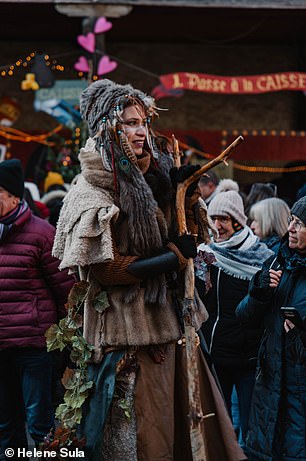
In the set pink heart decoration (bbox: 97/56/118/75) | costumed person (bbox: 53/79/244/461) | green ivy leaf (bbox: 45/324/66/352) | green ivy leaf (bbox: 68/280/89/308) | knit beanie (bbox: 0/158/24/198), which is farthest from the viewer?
pink heart decoration (bbox: 97/56/118/75)

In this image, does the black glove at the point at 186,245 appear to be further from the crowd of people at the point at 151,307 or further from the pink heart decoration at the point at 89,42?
the pink heart decoration at the point at 89,42

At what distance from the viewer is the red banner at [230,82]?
434 inches

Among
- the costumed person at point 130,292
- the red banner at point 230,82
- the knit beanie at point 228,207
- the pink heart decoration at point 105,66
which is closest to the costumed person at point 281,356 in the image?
the costumed person at point 130,292

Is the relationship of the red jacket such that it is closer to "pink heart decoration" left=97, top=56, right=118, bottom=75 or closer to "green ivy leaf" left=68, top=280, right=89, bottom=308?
"green ivy leaf" left=68, top=280, right=89, bottom=308

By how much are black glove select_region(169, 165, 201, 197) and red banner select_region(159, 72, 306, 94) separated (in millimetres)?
7015

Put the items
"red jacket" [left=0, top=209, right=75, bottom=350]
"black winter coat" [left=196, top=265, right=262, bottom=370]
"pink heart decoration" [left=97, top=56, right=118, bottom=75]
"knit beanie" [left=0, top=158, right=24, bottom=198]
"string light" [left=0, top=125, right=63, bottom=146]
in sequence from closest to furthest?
"red jacket" [left=0, top=209, right=75, bottom=350]
"knit beanie" [left=0, top=158, right=24, bottom=198]
"black winter coat" [left=196, top=265, right=262, bottom=370]
"pink heart decoration" [left=97, top=56, right=118, bottom=75]
"string light" [left=0, top=125, right=63, bottom=146]

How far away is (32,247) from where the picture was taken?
5105 millimetres

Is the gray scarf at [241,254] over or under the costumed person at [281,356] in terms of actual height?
over

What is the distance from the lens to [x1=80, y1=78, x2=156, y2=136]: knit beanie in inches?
160

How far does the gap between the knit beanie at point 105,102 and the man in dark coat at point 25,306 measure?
3.82 ft

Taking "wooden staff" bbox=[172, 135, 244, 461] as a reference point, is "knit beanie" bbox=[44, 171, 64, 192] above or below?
above

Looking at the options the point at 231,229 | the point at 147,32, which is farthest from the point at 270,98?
the point at 231,229

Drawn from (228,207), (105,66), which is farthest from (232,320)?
(105,66)

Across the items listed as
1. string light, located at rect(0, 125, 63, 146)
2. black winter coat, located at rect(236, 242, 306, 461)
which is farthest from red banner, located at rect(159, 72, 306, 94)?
black winter coat, located at rect(236, 242, 306, 461)
